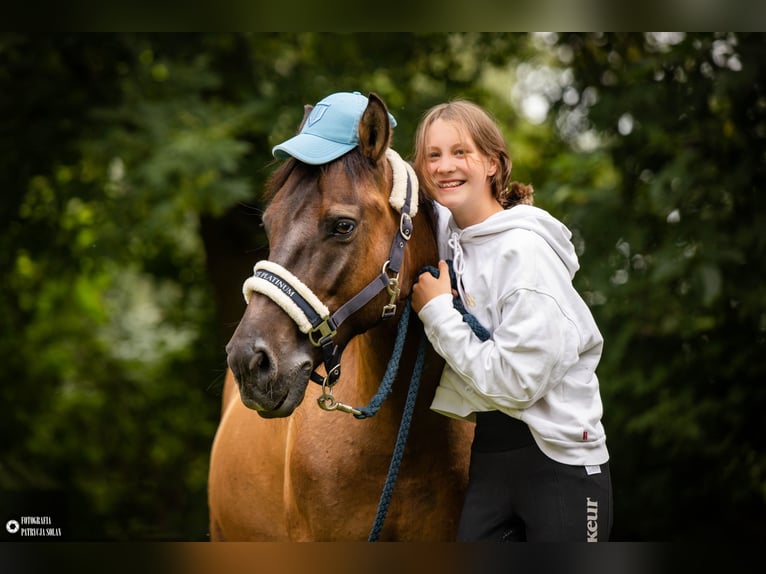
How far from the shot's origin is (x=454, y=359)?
7.40 ft

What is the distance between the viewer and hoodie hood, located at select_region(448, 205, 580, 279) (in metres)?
2.38

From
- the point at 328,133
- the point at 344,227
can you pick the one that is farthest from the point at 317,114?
the point at 344,227

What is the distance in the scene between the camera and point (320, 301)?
7.14ft

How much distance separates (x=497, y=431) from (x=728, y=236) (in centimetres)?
333

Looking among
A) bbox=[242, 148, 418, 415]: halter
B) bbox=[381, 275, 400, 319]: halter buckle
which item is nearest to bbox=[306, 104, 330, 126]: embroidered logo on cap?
bbox=[242, 148, 418, 415]: halter

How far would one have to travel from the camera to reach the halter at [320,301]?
2.13 metres

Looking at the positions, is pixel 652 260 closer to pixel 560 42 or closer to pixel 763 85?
pixel 763 85

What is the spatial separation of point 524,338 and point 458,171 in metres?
0.59

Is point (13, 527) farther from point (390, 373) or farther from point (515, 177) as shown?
point (515, 177)

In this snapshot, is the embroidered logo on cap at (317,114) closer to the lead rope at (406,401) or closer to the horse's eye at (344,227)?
the horse's eye at (344,227)

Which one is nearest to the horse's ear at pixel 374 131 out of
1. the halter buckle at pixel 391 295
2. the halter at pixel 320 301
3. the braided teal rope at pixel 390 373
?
the halter at pixel 320 301

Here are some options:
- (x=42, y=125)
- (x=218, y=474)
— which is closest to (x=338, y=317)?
(x=218, y=474)

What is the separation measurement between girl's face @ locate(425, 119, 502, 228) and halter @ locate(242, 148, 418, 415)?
0.33ft

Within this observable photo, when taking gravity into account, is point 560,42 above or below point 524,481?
above
